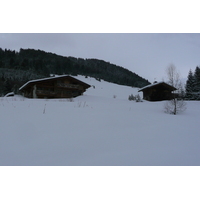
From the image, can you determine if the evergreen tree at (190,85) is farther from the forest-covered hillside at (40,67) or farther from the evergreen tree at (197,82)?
the forest-covered hillside at (40,67)

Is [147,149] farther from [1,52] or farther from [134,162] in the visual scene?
[1,52]

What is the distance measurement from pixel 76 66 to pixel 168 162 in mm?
79447

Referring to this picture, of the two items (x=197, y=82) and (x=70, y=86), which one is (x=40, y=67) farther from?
(x=197, y=82)

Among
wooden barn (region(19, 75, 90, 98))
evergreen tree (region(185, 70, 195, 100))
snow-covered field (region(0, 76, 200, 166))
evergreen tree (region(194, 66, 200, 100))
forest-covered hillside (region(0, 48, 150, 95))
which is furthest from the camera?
forest-covered hillside (region(0, 48, 150, 95))

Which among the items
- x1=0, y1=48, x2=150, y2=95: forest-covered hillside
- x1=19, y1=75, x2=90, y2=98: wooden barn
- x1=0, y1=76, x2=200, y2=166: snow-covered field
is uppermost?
x1=0, y1=48, x2=150, y2=95: forest-covered hillside

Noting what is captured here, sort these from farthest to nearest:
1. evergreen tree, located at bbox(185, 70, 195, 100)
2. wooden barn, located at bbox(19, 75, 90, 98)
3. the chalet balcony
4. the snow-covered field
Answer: evergreen tree, located at bbox(185, 70, 195, 100), the chalet balcony, wooden barn, located at bbox(19, 75, 90, 98), the snow-covered field

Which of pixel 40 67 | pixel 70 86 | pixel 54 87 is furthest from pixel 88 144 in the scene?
pixel 40 67

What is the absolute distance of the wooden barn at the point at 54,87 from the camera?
22906 millimetres

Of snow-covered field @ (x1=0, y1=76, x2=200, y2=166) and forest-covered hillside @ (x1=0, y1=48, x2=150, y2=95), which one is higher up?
forest-covered hillside @ (x1=0, y1=48, x2=150, y2=95)

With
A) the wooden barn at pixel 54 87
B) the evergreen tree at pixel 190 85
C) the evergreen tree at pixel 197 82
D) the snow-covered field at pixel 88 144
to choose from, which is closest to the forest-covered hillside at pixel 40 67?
the wooden barn at pixel 54 87

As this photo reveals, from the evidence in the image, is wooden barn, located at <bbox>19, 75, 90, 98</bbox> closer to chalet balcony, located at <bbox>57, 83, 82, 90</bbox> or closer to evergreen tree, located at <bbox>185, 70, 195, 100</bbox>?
chalet balcony, located at <bbox>57, 83, 82, 90</bbox>

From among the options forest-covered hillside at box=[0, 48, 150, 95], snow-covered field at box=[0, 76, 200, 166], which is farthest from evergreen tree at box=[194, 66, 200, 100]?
forest-covered hillside at box=[0, 48, 150, 95]

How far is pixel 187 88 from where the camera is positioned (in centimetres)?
3250

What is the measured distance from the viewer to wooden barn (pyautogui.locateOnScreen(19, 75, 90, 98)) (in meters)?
22.9
